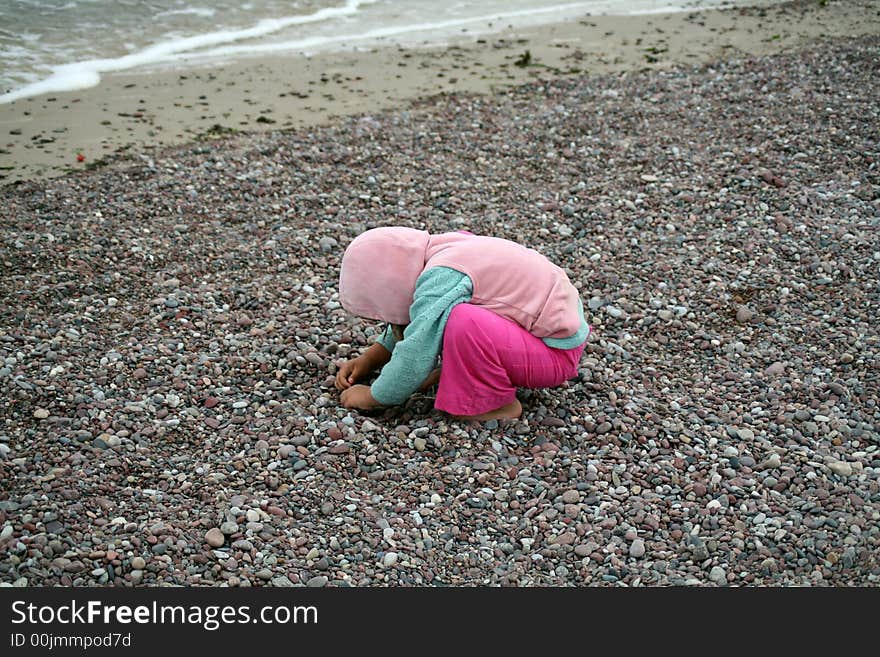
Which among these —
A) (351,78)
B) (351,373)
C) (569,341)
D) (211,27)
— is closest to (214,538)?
(351,373)

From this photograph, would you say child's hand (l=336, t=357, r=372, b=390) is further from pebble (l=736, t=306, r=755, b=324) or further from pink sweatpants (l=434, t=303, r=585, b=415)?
pebble (l=736, t=306, r=755, b=324)

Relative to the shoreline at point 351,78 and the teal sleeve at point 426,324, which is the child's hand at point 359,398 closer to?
the teal sleeve at point 426,324

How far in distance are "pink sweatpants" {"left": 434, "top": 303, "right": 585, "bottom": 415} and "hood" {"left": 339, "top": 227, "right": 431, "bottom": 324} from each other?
0.90ft

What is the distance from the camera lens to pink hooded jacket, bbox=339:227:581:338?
145 inches

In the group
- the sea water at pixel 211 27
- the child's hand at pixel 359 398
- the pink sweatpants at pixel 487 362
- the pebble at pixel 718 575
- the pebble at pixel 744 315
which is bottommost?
the pebble at pixel 718 575

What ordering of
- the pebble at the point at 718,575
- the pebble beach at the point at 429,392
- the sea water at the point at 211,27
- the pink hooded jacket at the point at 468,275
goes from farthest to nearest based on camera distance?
the sea water at the point at 211,27
the pink hooded jacket at the point at 468,275
the pebble beach at the point at 429,392
the pebble at the point at 718,575

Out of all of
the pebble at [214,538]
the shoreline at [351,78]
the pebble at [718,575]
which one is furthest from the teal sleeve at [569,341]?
the shoreline at [351,78]

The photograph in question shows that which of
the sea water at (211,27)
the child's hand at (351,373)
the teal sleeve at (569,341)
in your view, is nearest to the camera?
the teal sleeve at (569,341)

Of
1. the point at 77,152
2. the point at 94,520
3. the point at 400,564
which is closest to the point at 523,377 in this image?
the point at 400,564

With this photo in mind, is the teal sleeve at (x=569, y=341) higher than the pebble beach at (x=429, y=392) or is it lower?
higher

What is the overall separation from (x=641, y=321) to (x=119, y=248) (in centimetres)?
300

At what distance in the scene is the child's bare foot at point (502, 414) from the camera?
3850 mm

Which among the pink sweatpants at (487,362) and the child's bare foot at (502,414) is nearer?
the pink sweatpants at (487,362)

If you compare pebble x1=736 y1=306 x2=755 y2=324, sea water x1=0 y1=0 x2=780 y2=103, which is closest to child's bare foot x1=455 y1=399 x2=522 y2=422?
pebble x1=736 y1=306 x2=755 y2=324
